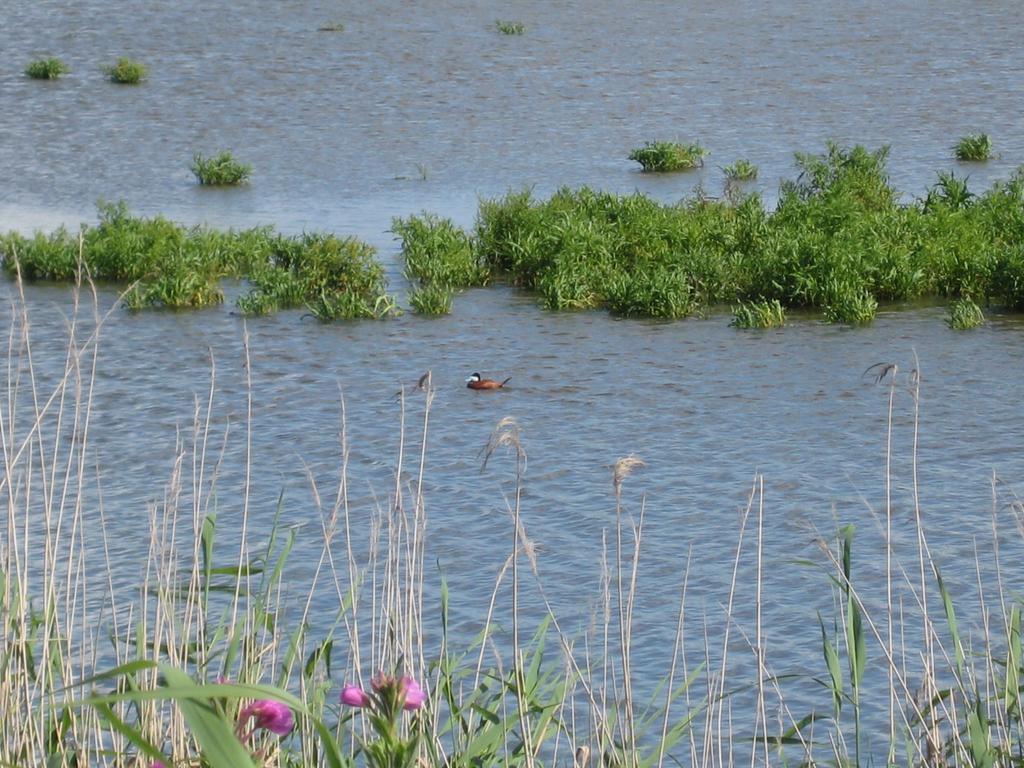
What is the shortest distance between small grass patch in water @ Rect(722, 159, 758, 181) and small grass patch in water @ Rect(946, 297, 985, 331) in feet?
28.0

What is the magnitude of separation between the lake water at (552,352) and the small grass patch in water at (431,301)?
0.18 meters

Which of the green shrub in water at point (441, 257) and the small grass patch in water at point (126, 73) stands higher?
the green shrub in water at point (441, 257)

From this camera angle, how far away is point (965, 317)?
48.9 ft

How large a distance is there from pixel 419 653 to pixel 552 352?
9996 millimetres

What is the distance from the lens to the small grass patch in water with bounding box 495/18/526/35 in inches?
1700

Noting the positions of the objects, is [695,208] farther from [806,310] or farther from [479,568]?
[479,568]

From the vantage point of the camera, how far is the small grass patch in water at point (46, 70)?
37156 mm

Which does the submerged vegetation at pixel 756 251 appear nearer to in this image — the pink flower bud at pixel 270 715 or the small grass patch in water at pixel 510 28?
the pink flower bud at pixel 270 715

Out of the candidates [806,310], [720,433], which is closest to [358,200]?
[806,310]

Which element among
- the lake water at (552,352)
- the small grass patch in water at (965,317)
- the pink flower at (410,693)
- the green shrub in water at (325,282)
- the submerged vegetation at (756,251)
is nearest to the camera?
the pink flower at (410,693)

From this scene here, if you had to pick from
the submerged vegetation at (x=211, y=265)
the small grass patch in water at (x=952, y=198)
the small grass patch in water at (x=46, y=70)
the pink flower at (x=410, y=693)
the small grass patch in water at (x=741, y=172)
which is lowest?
the small grass patch in water at (x=46, y=70)

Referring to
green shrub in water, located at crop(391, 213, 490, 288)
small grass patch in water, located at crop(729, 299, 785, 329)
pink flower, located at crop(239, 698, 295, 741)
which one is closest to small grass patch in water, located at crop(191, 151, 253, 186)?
green shrub in water, located at crop(391, 213, 490, 288)

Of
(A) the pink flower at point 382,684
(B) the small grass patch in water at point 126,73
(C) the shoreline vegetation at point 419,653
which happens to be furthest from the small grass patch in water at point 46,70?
(A) the pink flower at point 382,684

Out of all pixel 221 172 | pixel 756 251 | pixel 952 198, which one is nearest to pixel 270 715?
pixel 756 251
